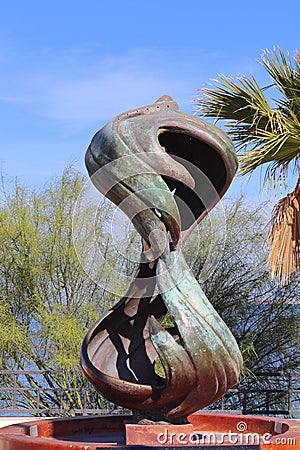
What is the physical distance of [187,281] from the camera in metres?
5.75

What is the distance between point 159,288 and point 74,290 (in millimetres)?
9257

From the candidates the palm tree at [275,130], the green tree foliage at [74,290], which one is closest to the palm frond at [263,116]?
the palm tree at [275,130]

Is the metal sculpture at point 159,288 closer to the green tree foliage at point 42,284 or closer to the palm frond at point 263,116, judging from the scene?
the palm frond at point 263,116

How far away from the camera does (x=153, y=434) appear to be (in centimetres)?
572

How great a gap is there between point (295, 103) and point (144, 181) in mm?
4255

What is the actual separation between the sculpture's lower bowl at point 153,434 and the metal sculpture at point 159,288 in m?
0.16

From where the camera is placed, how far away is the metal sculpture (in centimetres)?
552

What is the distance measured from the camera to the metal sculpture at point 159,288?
217 inches

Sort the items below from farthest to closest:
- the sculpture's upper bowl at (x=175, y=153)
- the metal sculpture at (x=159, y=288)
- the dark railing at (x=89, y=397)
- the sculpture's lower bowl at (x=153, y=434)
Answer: the dark railing at (x=89, y=397), the sculpture's upper bowl at (x=175, y=153), the metal sculpture at (x=159, y=288), the sculpture's lower bowl at (x=153, y=434)

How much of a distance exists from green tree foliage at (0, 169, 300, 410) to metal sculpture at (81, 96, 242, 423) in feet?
26.2

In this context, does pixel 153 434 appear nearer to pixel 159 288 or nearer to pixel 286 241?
pixel 159 288

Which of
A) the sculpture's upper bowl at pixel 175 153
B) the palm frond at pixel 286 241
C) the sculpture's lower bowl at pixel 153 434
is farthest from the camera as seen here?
the palm frond at pixel 286 241

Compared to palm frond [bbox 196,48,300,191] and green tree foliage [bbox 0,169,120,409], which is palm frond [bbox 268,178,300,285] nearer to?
palm frond [bbox 196,48,300,191]

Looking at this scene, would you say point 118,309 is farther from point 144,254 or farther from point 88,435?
point 88,435
